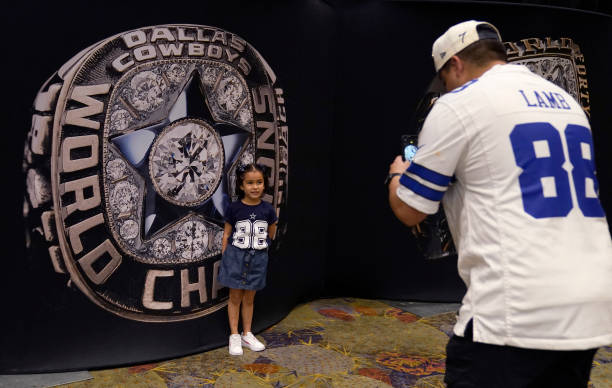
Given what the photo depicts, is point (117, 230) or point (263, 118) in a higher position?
point (263, 118)

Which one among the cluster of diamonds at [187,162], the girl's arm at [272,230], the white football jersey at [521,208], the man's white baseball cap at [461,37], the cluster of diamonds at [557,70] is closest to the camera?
the white football jersey at [521,208]

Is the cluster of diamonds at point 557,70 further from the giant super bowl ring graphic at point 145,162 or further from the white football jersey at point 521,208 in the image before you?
the white football jersey at point 521,208

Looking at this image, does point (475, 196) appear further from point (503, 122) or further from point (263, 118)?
point (263, 118)

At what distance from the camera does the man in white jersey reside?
178 cm

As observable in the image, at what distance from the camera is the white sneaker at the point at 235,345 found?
416 cm

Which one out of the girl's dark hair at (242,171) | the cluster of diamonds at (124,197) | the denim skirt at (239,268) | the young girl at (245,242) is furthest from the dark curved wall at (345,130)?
the girl's dark hair at (242,171)

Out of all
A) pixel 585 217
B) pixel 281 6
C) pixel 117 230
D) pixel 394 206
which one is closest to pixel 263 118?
pixel 281 6

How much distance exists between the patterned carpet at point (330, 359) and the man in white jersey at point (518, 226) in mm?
2061

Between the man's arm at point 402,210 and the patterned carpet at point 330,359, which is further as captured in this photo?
the patterned carpet at point 330,359

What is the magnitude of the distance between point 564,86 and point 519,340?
14.4 feet

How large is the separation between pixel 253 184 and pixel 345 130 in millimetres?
1677

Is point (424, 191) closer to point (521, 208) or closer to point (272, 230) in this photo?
point (521, 208)

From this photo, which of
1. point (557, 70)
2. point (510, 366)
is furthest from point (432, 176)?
point (557, 70)

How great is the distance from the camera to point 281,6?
4.63 metres
